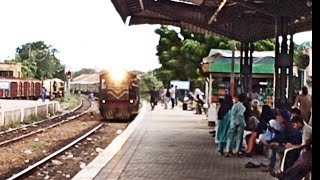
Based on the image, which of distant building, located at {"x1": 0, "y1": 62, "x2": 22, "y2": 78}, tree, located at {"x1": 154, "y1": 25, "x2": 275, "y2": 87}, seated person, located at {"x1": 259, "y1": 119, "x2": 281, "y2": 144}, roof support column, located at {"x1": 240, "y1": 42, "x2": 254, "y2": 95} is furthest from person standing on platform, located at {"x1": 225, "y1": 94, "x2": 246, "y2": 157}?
distant building, located at {"x1": 0, "y1": 62, "x2": 22, "y2": 78}

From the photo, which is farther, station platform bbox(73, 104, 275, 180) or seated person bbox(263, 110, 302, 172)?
station platform bbox(73, 104, 275, 180)

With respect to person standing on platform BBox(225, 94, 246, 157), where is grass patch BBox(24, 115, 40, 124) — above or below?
below

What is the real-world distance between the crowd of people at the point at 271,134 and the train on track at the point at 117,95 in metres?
15.4

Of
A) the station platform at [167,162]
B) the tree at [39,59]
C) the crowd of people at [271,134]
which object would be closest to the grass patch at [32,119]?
the station platform at [167,162]

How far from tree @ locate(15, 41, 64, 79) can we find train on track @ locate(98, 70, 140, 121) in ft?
160

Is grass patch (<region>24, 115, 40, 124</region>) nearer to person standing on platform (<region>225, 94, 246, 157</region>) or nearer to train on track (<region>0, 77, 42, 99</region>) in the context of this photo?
person standing on platform (<region>225, 94, 246, 157</region>)

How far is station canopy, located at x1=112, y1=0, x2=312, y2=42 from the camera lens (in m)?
14.4

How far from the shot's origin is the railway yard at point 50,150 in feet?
42.5

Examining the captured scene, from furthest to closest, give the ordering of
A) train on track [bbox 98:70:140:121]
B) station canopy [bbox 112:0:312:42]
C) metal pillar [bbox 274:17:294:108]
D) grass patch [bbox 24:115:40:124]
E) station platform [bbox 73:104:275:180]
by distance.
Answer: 1. train on track [bbox 98:70:140:121]
2. grass patch [bbox 24:115:40:124]
3. station canopy [bbox 112:0:312:42]
4. metal pillar [bbox 274:17:294:108]
5. station platform [bbox 73:104:275:180]

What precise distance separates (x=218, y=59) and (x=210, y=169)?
11.8m

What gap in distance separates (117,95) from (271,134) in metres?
19.8

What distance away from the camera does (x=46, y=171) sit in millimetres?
13031

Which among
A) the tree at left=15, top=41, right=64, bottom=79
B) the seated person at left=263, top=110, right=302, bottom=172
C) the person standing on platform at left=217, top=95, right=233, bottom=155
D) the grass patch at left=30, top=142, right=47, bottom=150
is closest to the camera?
the seated person at left=263, top=110, right=302, bottom=172

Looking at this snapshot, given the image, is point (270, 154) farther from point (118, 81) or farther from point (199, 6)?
point (118, 81)
